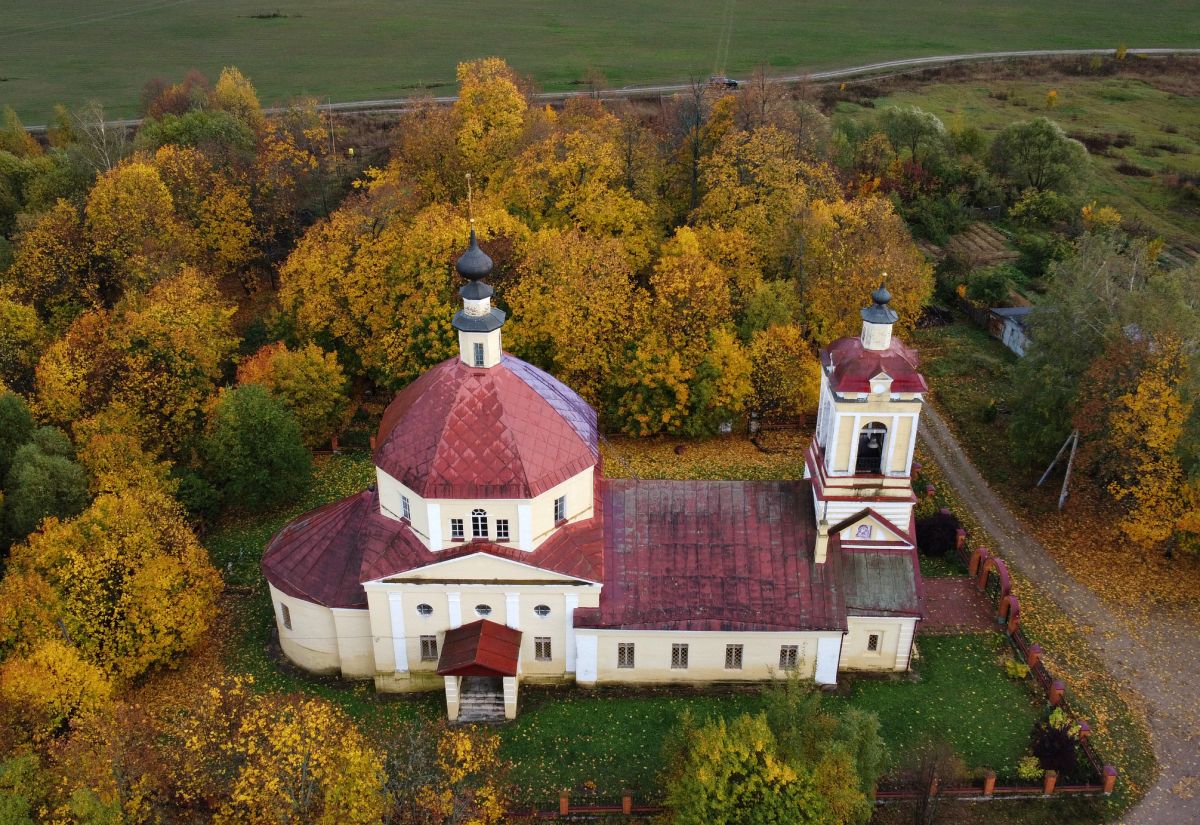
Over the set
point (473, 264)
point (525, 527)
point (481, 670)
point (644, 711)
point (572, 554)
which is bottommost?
point (644, 711)

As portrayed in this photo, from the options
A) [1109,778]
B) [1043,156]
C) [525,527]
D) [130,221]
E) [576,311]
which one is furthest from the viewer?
[1043,156]

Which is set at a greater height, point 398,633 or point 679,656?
point 398,633

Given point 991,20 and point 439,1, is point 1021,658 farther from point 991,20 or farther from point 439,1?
point 439,1

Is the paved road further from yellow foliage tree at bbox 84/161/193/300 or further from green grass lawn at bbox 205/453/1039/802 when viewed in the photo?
green grass lawn at bbox 205/453/1039/802

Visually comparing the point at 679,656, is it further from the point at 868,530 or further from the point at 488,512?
the point at 488,512

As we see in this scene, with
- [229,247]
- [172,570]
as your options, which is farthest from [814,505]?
[229,247]

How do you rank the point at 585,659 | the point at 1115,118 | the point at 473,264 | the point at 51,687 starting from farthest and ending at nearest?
the point at 1115,118 < the point at 585,659 < the point at 473,264 < the point at 51,687

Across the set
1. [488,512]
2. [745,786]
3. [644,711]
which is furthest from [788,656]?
[488,512]
